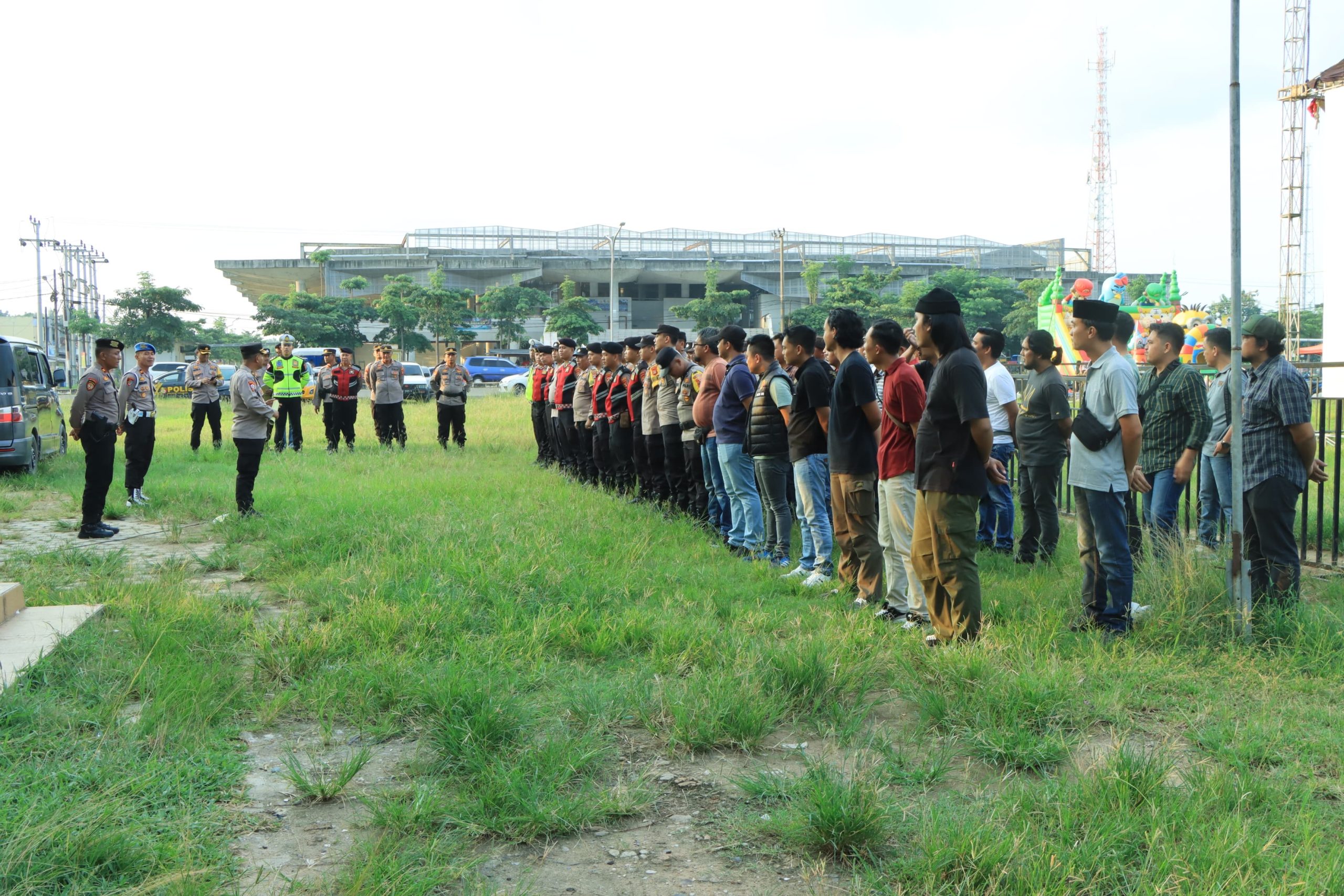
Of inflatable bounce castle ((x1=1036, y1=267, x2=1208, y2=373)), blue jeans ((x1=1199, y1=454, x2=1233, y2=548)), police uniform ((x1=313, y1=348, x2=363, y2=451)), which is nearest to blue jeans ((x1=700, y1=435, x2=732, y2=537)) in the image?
blue jeans ((x1=1199, y1=454, x2=1233, y2=548))

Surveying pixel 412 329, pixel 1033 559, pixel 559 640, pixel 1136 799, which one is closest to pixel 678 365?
pixel 1033 559

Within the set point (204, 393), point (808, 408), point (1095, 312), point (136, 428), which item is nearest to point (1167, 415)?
point (1095, 312)

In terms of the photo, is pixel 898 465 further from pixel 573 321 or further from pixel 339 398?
pixel 573 321

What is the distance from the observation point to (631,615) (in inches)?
220

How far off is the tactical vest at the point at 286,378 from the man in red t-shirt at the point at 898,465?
12.5 metres

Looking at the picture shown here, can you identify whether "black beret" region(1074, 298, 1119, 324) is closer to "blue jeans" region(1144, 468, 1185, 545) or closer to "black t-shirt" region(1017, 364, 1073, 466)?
"black t-shirt" region(1017, 364, 1073, 466)

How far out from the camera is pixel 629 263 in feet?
249

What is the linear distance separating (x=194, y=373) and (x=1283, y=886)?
15.8 meters

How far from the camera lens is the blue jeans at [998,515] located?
25.6 feet

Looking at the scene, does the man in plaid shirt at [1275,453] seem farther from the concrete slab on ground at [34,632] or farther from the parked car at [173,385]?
the parked car at [173,385]

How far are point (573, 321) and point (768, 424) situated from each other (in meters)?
→ 51.3

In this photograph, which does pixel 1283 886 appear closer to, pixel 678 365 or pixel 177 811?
pixel 177 811

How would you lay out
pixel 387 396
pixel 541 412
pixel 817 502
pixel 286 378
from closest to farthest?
pixel 817 502 → pixel 541 412 → pixel 286 378 → pixel 387 396

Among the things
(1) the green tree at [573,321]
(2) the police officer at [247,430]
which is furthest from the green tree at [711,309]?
(2) the police officer at [247,430]
